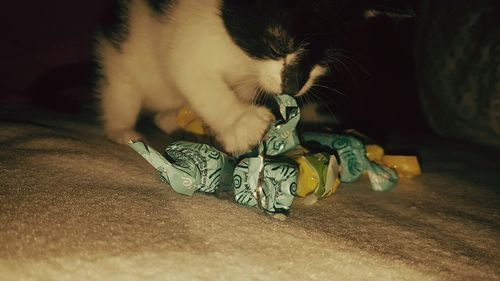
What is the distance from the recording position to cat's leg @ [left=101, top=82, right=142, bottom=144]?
1379 mm

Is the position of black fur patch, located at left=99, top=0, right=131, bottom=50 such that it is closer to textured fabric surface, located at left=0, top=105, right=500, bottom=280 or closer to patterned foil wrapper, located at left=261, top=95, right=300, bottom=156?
textured fabric surface, located at left=0, top=105, right=500, bottom=280

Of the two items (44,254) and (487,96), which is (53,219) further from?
(487,96)

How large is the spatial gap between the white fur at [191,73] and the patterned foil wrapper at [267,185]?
167mm

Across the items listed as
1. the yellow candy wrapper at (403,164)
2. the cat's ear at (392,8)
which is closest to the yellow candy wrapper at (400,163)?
the yellow candy wrapper at (403,164)

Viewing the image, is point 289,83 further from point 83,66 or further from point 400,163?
point 83,66

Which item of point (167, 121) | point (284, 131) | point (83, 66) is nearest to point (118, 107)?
point (167, 121)

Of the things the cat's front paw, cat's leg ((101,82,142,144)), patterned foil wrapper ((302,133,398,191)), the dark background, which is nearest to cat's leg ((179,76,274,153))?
the cat's front paw

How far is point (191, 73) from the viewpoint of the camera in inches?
45.4

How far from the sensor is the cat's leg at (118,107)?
4.52 feet

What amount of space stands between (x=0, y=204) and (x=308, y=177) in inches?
24.3

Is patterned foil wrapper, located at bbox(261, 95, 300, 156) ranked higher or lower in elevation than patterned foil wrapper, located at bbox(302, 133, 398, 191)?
higher

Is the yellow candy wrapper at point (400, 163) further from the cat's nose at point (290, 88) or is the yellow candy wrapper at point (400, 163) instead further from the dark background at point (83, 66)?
the dark background at point (83, 66)

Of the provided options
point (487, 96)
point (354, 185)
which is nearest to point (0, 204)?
point (354, 185)

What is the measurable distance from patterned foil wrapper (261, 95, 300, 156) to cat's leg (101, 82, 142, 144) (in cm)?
59
